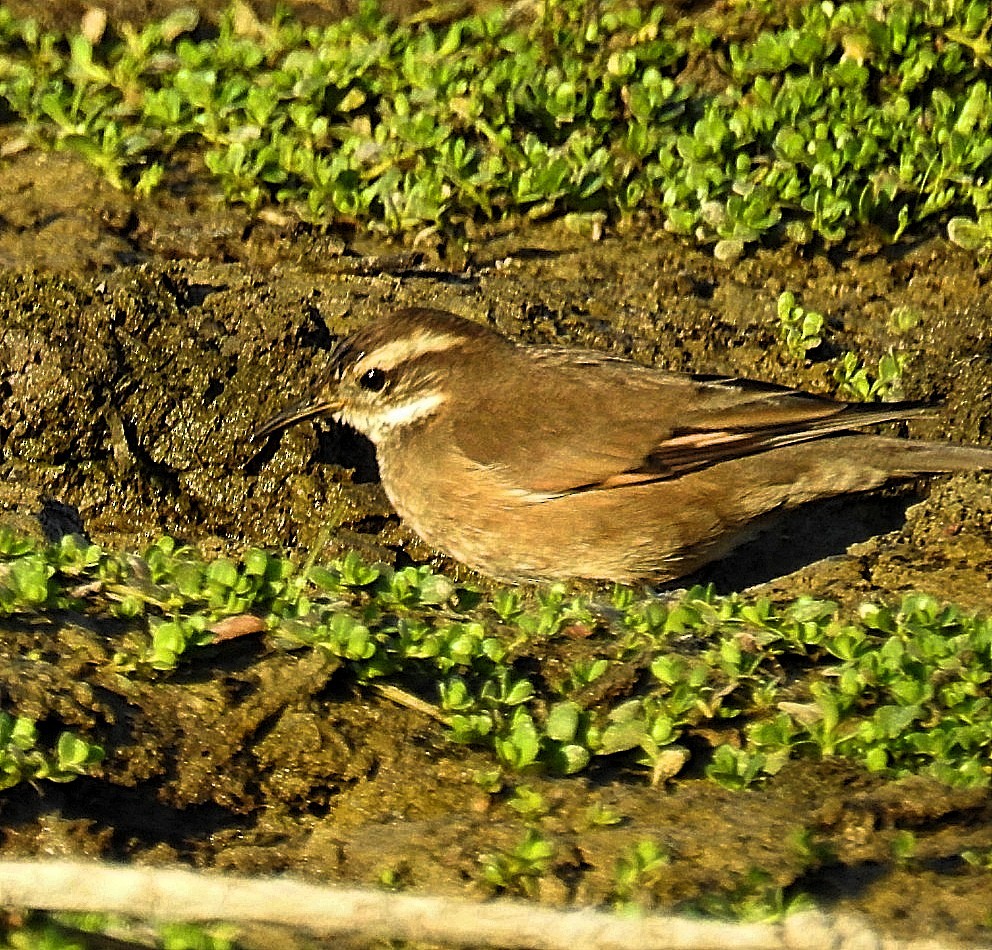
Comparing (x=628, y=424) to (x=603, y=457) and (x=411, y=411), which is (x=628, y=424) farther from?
(x=411, y=411)

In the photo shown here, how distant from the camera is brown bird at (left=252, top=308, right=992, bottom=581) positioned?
801 centimetres

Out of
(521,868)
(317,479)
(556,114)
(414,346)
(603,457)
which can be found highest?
(556,114)

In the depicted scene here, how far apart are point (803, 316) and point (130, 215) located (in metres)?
3.69

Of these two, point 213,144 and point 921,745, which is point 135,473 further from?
point 921,745

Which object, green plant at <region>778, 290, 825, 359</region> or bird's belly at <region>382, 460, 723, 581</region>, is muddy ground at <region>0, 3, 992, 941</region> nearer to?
green plant at <region>778, 290, 825, 359</region>

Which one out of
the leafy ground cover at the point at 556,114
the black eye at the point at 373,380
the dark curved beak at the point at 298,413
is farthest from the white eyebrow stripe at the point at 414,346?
the leafy ground cover at the point at 556,114

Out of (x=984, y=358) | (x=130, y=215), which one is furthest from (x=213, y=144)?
(x=984, y=358)

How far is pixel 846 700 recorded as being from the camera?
5.68 m

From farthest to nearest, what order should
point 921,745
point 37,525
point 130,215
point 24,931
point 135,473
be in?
1. point 130,215
2. point 135,473
3. point 37,525
4. point 921,745
5. point 24,931

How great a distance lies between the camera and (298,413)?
28.0 feet

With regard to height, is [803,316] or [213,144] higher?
[213,144]

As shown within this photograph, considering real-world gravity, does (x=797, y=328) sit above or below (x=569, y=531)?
above

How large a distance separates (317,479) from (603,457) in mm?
1652

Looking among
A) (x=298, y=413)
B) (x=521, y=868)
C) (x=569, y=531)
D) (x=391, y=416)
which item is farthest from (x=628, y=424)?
(x=521, y=868)
